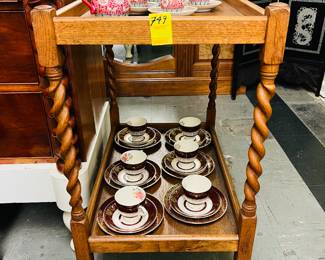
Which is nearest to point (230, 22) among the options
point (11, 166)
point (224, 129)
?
point (11, 166)

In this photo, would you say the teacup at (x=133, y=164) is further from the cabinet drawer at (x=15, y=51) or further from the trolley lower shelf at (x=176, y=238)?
the cabinet drawer at (x=15, y=51)

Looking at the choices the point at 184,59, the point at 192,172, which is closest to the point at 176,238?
the point at 192,172

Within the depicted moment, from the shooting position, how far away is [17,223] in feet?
4.43

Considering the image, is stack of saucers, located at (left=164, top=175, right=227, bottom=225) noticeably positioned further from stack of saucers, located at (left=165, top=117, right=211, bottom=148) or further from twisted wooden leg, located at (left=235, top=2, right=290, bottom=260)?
stack of saucers, located at (left=165, top=117, right=211, bottom=148)

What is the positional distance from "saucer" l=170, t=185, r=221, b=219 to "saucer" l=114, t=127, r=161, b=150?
1.06 ft

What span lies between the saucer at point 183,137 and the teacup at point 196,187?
287 millimetres

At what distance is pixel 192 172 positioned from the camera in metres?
1.21

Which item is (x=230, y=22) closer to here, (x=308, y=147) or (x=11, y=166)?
(x=11, y=166)

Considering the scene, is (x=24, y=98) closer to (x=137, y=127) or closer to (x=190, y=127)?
(x=137, y=127)

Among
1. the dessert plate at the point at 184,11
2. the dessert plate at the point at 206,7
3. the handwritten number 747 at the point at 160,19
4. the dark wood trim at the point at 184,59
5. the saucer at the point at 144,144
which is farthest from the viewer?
the dark wood trim at the point at 184,59

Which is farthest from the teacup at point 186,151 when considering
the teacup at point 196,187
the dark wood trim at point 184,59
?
the dark wood trim at point 184,59

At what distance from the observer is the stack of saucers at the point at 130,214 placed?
96cm

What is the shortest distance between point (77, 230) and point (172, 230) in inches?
10.1

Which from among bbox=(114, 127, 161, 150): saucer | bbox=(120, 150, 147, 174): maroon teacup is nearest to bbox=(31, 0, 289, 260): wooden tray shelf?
bbox=(120, 150, 147, 174): maroon teacup
